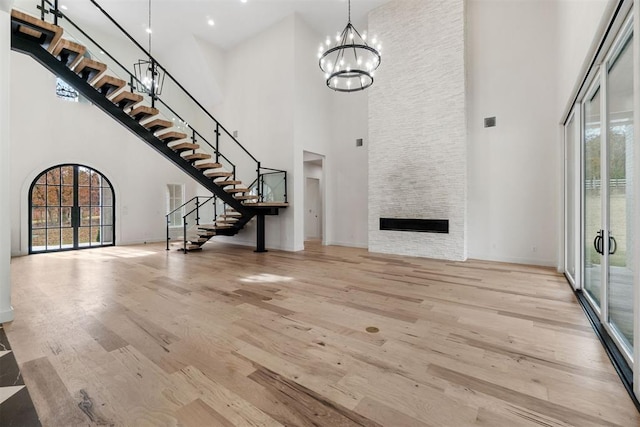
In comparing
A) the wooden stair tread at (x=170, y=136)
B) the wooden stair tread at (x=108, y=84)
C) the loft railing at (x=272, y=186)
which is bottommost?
the loft railing at (x=272, y=186)

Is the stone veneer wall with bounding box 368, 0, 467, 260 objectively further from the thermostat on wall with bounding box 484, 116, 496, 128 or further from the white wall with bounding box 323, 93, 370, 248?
the white wall with bounding box 323, 93, 370, 248

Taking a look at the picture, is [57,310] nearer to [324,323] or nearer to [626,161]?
[324,323]

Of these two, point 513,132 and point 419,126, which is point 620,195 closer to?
point 513,132

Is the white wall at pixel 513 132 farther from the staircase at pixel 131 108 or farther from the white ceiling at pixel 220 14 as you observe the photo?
the staircase at pixel 131 108

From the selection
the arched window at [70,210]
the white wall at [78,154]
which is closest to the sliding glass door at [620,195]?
the white wall at [78,154]

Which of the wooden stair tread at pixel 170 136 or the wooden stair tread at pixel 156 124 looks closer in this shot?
the wooden stair tread at pixel 156 124

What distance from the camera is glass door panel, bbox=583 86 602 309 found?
3.13 metres

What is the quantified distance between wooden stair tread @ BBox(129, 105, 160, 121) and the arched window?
4788 mm

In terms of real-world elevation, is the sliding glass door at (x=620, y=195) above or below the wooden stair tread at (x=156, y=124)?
below

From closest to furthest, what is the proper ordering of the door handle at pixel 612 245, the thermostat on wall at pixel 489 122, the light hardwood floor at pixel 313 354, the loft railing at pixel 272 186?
the light hardwood floor at pixel 313 354 → the door handle at pixel 612 245 → the thermostat on wall at pixel 489 122 → the loft railing at pixel 272 186

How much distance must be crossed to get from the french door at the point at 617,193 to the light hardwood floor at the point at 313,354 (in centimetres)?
30

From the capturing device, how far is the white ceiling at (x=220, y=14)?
6973 millimetres

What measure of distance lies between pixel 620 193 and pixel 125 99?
21.3 ft

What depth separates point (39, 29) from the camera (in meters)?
3.66
